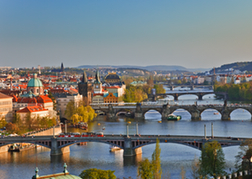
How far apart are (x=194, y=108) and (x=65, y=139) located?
29.3 m

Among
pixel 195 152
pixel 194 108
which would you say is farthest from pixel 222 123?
pixel 195 152

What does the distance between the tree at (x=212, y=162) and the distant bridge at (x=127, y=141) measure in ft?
20.3

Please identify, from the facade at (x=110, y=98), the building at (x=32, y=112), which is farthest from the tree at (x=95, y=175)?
the facade at (x=110, y=98)

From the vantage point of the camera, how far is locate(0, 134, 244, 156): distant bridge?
33.6 m

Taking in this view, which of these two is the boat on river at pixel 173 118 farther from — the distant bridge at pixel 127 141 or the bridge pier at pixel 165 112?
the distant bridge at pixel 127 141

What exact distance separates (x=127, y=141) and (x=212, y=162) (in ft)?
32.3

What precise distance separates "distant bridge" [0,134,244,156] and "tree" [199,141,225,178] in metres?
6.18

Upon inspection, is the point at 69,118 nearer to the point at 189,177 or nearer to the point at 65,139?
the point at 65,139

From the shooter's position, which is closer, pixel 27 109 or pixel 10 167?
pixel 10 167

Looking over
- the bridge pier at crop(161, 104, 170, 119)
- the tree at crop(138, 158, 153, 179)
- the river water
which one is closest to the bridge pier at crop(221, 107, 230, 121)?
the bridge pier at crop(161, 104, 170, 119)

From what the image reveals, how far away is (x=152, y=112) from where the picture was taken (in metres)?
74.4

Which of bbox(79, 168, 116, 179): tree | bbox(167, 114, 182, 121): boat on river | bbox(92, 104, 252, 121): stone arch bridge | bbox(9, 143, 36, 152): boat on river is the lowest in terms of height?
bbox(9, 143, 36, 152): boat on river

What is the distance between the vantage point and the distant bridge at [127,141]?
110 ft

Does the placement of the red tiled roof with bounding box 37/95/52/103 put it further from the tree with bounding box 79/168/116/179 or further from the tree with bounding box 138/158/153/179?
the tree with bounding box 79/168/116/179
